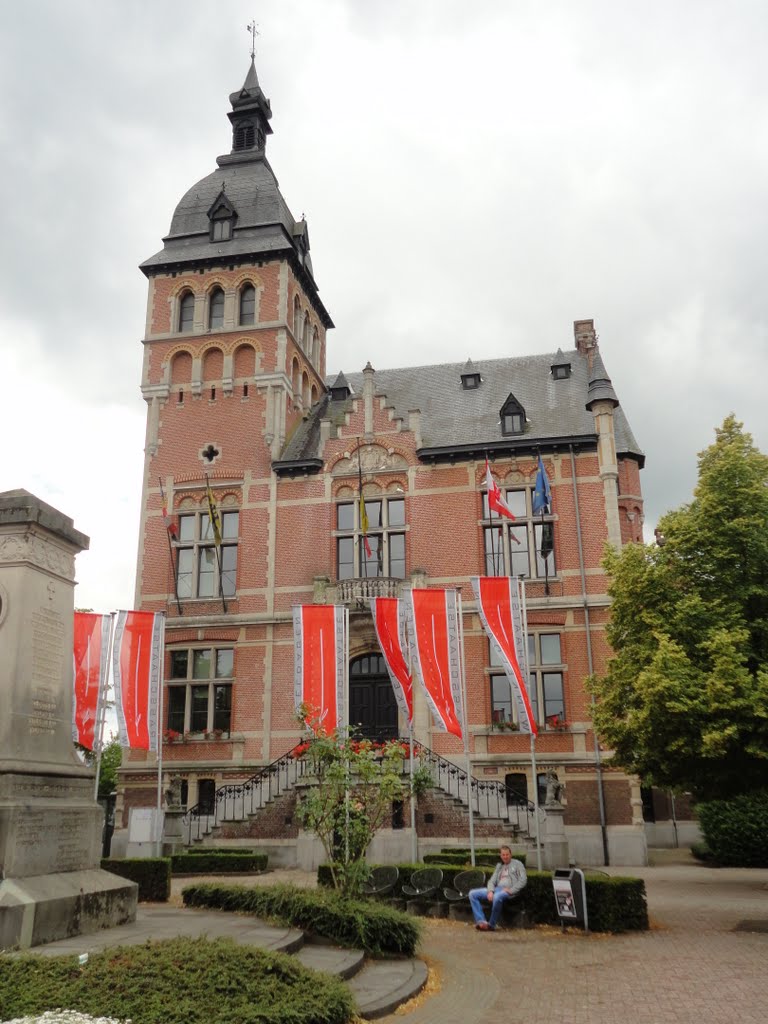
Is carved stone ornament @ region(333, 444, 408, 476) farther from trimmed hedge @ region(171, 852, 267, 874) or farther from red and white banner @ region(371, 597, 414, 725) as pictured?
trimmed hedge @ region(171, 852, 267, 874)

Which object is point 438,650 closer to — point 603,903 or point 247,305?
point 603,903

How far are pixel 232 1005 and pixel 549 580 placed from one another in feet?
70.2

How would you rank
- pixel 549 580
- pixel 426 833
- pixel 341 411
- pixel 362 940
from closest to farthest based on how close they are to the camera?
pixel 362 940 < pixel 426 833 < pixel 549 580 < pixel 341 411

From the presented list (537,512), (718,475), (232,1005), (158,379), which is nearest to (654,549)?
(718,475)

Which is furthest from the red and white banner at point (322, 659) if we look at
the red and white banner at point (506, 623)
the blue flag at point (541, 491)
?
the blue flag at point (541, 491)

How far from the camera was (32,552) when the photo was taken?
425 inches

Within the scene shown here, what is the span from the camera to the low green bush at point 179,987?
6883 mm

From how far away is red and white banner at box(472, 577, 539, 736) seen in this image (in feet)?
67.3

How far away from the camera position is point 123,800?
27781mm

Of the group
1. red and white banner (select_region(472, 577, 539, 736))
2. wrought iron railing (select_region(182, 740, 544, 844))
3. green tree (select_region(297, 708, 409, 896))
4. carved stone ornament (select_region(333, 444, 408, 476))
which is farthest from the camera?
carved stone ornament (select_region(333, 444, 408, 476))

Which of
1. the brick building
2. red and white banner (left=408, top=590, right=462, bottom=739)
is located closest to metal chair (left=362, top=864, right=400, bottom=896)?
red and white banner (left=408, top=590, right=462, bottom=739)

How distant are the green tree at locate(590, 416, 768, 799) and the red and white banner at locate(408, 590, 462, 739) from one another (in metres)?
3.51

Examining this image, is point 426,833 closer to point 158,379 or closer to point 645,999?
point 645,999

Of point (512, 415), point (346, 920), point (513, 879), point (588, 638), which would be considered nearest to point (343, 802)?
point (346, 920)
